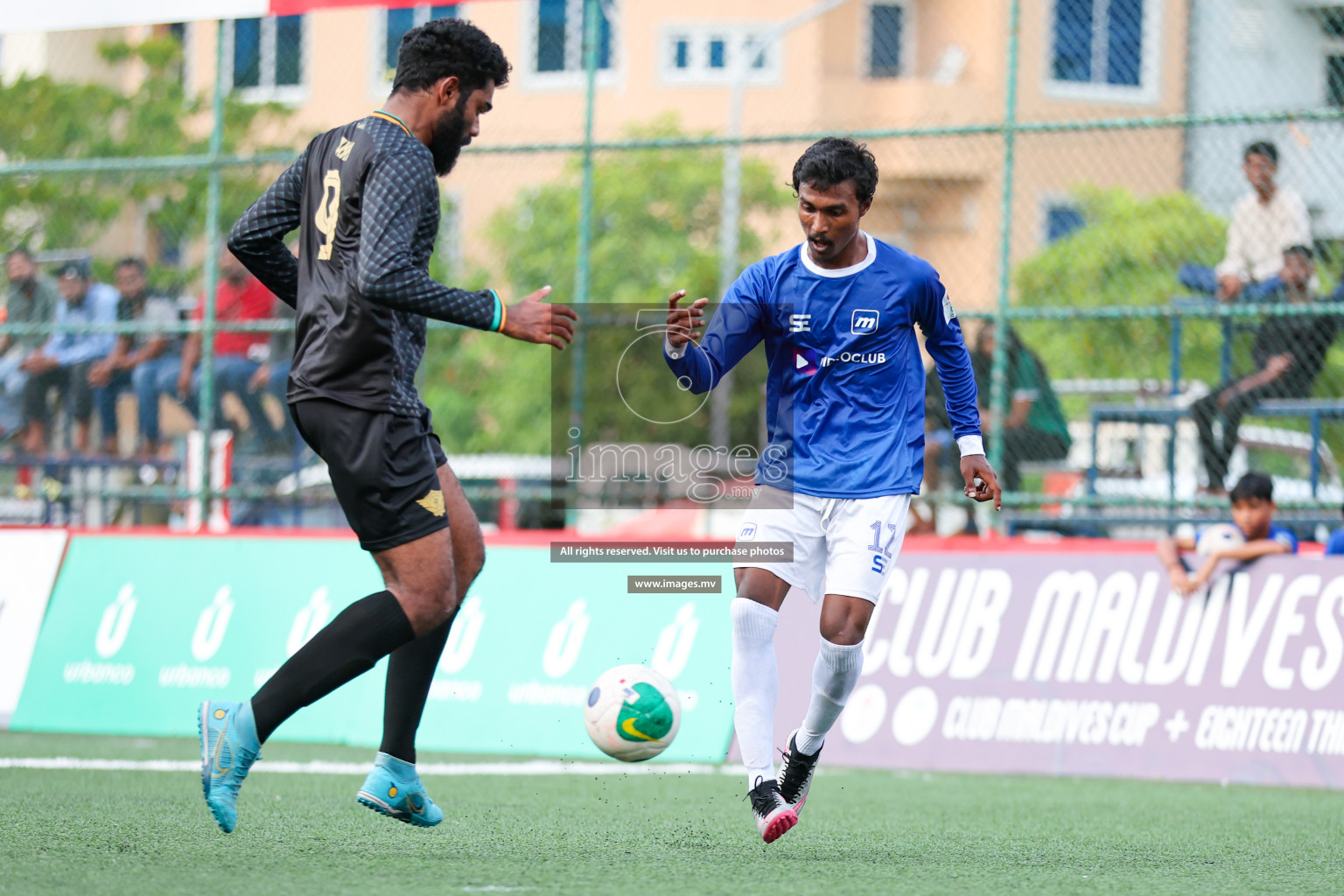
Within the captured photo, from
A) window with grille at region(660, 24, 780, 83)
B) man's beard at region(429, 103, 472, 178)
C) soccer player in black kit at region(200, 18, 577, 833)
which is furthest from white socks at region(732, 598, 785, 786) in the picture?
window with grille at region(660, 24, 780, 83)

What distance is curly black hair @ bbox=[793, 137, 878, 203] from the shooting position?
5312mm

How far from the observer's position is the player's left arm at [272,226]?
5.03 metres

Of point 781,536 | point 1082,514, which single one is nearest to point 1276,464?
point 1082,514

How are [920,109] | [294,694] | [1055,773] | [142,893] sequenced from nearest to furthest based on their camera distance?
[142,893] → [294,694] → [1055,773] → [920,109]

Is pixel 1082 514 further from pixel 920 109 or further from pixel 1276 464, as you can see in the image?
pixel 920 109

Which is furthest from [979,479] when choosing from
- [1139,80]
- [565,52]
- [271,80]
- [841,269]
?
[565,52]

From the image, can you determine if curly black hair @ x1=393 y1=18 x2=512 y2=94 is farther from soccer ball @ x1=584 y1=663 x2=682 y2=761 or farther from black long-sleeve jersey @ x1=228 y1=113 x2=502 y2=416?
soccer ball @ x1=584 y1=663 x2=682 y2=761

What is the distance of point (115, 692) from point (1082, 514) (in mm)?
5799

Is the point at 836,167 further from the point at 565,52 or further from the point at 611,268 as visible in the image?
the point at 565,52

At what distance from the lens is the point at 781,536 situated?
5535 millimetres

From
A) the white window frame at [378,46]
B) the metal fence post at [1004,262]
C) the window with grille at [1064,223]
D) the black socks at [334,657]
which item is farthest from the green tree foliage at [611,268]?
the black socks at [334,657]

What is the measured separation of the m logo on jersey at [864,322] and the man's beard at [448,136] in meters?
1.41

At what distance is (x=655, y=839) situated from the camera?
17.8 ft

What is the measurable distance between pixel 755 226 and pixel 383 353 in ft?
62.5
